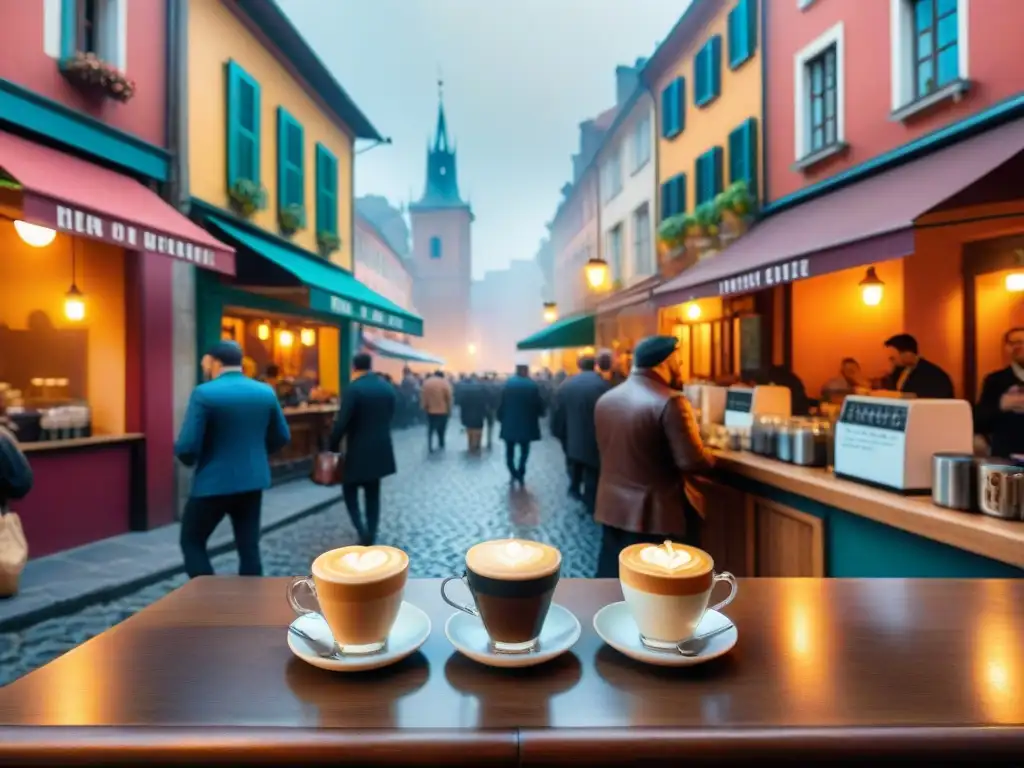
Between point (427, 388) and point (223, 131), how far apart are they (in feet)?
22.3

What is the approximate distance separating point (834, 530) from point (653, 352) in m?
1.31

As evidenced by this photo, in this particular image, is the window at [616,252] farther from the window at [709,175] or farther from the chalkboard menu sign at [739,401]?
the chalkboard menu sign at [739,401]

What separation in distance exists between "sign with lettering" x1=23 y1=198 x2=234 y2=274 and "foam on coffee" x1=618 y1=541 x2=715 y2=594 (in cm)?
487

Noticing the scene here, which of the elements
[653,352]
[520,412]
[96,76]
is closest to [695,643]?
[653,352]

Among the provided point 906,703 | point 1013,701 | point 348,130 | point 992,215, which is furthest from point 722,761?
point 348,130

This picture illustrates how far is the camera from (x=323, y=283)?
910cm

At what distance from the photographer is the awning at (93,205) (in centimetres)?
451

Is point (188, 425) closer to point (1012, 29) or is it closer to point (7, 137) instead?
point (7, 137)

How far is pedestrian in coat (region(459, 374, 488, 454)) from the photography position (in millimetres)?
14109

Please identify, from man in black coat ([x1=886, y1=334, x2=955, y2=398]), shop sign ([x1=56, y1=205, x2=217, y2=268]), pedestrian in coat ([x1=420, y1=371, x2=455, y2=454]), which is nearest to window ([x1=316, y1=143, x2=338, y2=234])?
pedestrian in coat ([x1=420, y1=371, x2=455, y2=454])

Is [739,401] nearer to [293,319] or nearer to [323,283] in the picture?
[323,283]

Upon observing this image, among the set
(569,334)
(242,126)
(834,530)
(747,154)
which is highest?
(747,154)

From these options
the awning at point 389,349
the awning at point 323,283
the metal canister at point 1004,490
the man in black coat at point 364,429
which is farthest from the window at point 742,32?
the awning at point 389,349

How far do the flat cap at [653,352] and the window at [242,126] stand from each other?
22.2 ft
